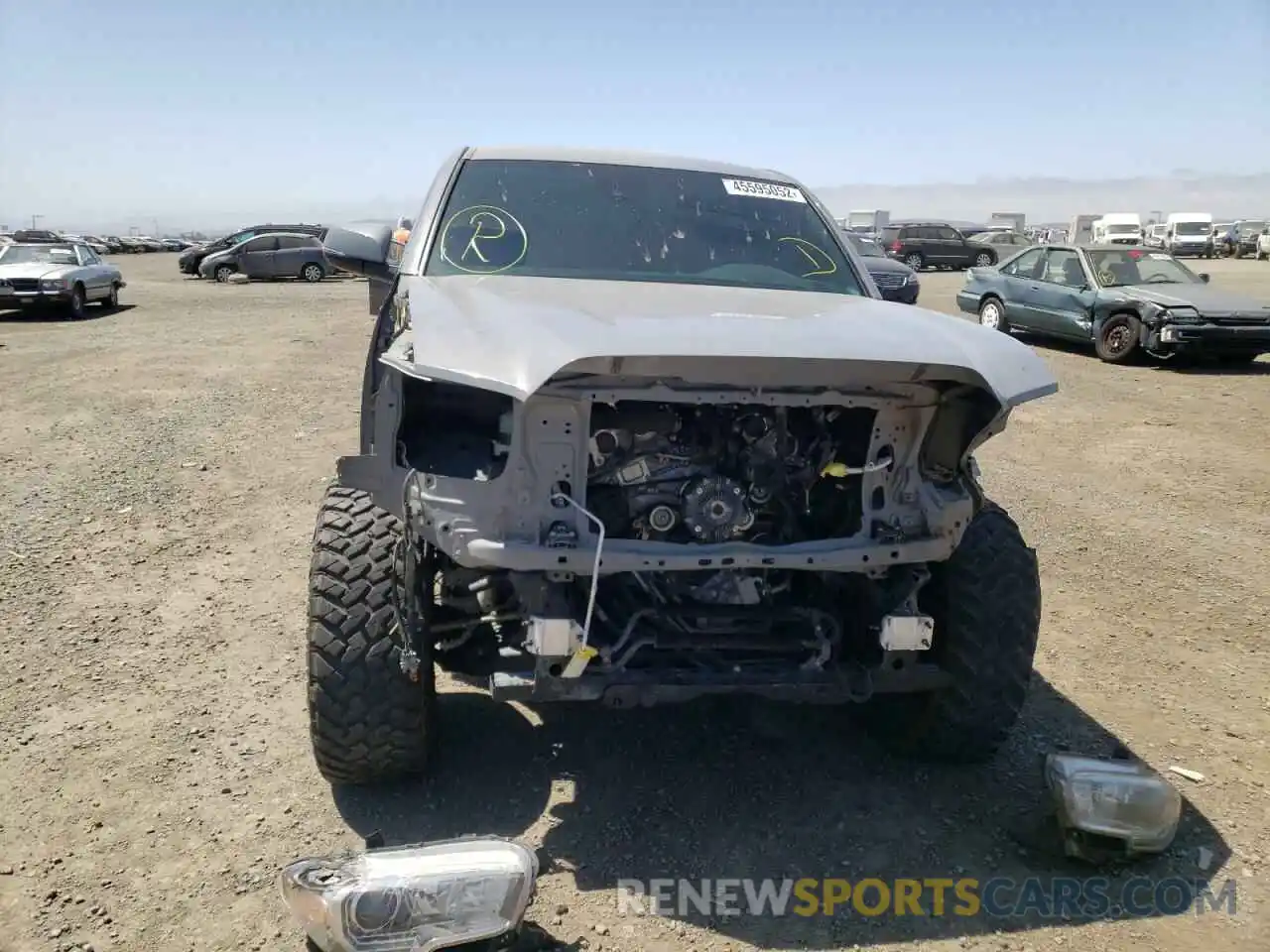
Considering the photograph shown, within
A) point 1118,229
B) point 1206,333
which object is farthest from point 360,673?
point 1118,229

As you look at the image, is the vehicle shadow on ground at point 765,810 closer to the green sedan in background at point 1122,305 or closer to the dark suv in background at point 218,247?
the green sedan in background at point 1122,305

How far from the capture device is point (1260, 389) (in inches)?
426

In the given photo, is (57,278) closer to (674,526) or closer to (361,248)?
(361,248)

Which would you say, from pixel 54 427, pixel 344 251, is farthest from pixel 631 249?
pixel 54 427

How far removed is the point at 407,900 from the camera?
237cm

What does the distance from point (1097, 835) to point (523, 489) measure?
79.0 inches

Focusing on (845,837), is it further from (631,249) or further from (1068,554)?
(1068,554)

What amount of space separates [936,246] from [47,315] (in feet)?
87.6

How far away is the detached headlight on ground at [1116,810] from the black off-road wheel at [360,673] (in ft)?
6.52

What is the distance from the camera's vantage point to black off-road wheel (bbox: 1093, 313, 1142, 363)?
12.1m

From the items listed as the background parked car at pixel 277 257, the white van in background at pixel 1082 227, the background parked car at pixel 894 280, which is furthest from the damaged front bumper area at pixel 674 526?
the white van in background at pixel 1082 227

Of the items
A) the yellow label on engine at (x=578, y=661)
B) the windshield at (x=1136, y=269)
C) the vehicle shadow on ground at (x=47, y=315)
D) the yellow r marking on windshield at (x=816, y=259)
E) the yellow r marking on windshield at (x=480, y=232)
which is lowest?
the vehicle shadow on ground at (x=47, y=315)

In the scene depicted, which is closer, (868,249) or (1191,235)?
(868,249)

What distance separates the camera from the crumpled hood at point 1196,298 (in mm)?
11727
